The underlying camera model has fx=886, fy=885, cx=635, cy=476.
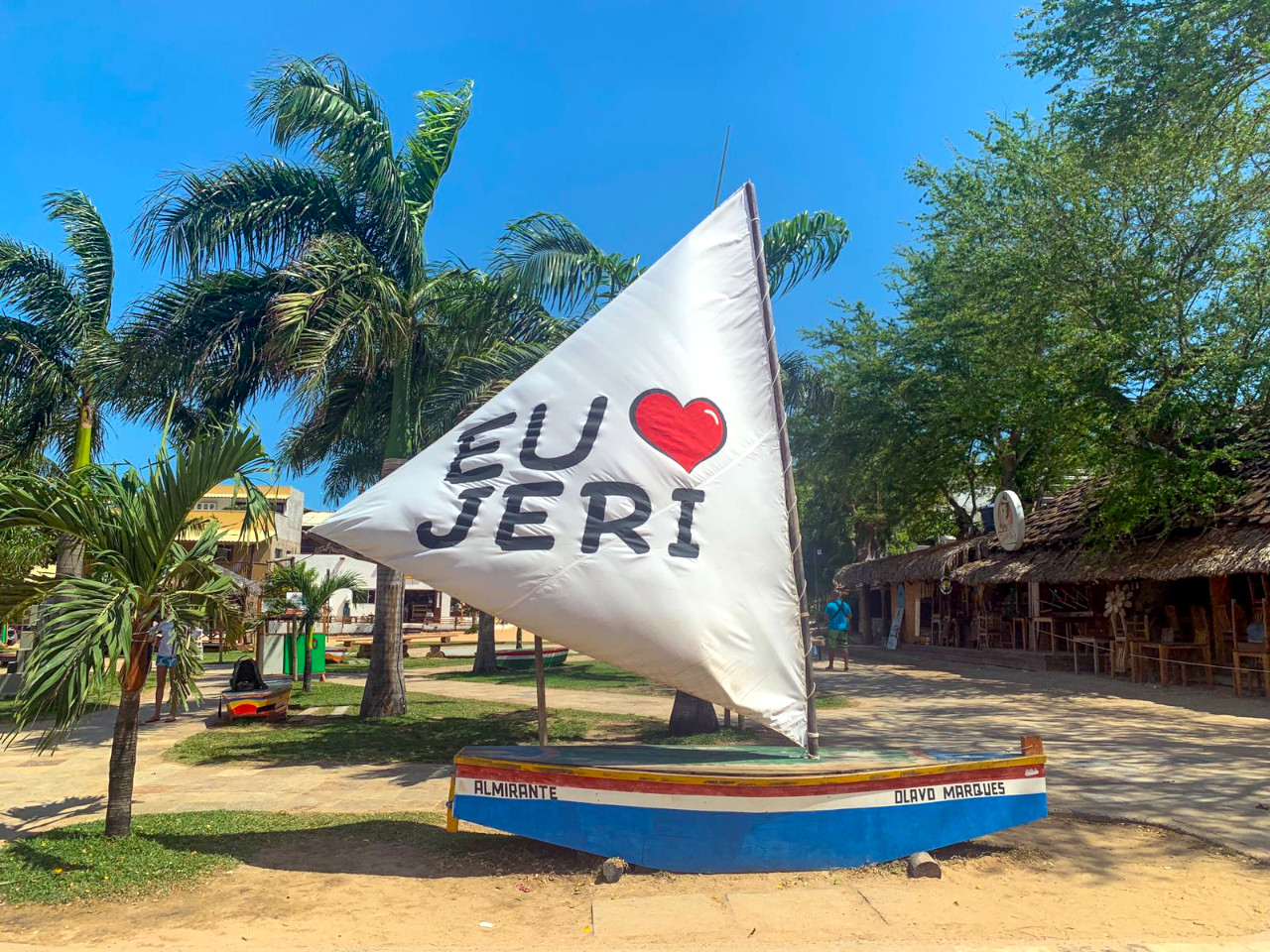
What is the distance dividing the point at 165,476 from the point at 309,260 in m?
6.56

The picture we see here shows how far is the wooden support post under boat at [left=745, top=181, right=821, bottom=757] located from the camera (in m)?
5.99

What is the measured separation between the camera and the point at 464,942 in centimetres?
491

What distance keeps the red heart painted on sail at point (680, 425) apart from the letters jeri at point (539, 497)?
0.25 m

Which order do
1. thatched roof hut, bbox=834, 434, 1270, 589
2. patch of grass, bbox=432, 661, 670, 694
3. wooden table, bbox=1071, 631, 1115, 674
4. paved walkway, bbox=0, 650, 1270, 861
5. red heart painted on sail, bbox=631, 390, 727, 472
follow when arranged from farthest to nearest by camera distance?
1. wooden table, bbox=1071, 631, 1115, 674
2. patch of grass, bbox=432, 661, 670, 694
3. thatched roof hut, bbox=834, 434, 1270, 589
4. paved walkway, bbox=0, 650, 1270, 861
5. red heart painted on sail, bbox=631, 390, 727, 472

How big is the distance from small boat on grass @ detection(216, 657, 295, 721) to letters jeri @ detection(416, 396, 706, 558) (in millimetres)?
8763

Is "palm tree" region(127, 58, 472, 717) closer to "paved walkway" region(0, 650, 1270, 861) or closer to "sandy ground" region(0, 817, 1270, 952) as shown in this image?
"paved walkway" region(0, 650, 1270, 861)

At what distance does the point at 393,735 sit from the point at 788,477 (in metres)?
7.73

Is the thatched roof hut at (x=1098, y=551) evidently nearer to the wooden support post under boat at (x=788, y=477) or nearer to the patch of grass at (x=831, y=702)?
the patch of grass at (x=831, y=702)

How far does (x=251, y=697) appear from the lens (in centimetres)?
1290

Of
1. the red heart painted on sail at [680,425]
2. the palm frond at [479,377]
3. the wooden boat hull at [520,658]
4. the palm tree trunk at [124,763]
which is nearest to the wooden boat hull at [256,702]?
the palm frond at [479,377]

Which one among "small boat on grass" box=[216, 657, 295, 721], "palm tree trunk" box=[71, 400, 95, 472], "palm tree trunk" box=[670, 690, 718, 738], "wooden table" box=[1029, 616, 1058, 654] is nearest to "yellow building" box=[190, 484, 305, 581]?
"palm tree trunk" box=[71, 400, 95, 472]

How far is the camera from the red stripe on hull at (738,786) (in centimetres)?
568

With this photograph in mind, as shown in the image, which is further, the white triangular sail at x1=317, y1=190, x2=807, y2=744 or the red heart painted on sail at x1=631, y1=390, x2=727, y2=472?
the red heart painted on sail at x1=631, y1=390, x2=727, y2=472

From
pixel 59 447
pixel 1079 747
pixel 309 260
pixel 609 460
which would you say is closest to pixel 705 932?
pixel 609 460
